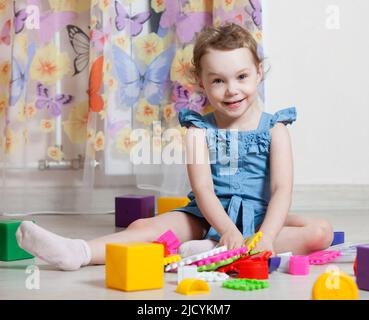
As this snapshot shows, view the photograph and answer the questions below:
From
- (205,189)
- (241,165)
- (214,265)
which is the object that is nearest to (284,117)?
(241,165)

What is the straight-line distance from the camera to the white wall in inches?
88.4

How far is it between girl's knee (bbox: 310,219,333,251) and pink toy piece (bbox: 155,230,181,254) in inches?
10.4

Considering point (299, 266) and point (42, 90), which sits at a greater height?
point (42, 90)

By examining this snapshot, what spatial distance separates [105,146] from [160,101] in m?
0.20

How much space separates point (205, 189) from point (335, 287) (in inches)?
20.1

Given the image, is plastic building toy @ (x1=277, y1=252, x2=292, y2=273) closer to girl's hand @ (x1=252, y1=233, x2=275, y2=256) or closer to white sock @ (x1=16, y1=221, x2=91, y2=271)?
girl's hand @ (x1=252, y1=233, x2=275, y2=256)

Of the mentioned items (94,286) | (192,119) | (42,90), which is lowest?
(94,286)

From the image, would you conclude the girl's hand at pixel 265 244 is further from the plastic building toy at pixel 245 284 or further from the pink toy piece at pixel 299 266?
the plastic building toy at pixel 245 284

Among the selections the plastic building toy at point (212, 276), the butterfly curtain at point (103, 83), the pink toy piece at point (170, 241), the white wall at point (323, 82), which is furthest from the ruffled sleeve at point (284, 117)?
the white wall at point (323, 82)

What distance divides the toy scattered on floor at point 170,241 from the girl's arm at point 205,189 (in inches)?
3.0

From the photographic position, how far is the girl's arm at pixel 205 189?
1312 millimetres

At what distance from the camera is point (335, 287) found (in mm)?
942

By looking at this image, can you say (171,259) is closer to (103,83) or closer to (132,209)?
(132,209)
